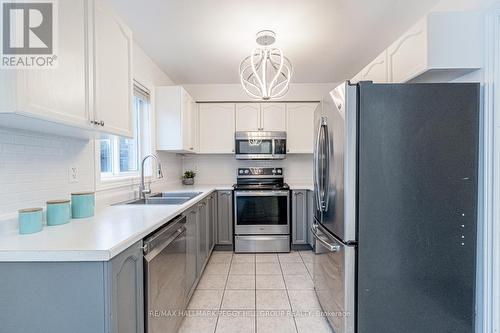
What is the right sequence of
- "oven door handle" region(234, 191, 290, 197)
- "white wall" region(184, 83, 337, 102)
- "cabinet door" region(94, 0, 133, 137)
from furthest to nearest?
"white wall" region(184, 83, 337, 102) < "oven door handle" region(234, 191, 290, 197) < "cabinet door" region(94, 0, 133, 137)

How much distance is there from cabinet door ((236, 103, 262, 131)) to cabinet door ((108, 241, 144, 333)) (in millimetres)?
2869

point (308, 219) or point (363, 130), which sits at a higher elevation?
point (363, 130)

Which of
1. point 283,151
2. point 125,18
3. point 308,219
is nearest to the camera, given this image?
point 125,18

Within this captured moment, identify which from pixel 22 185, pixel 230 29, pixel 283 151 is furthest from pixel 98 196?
pixel 283 151

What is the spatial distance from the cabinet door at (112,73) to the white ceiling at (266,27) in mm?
503

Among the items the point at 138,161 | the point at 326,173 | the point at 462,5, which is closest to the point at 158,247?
the point at 326,173

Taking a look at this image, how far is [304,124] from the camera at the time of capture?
383 cm

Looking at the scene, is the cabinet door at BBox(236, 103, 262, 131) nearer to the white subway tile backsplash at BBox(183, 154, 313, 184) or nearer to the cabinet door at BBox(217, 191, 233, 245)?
the white subway tile backsplash at BBox(183, 154, 313, 184)

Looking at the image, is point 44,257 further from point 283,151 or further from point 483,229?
point 283,151

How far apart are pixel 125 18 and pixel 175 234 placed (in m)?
1.88

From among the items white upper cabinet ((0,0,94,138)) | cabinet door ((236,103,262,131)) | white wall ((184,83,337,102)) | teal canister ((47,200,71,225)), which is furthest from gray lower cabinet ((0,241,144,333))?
white wall ((184,83,337,102))

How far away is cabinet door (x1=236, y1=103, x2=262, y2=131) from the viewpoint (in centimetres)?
383

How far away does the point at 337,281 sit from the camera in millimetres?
1632

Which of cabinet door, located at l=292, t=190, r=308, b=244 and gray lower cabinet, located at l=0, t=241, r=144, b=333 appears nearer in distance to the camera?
gray lower cabinet, located at l=0, t=241, r=144, b=333
